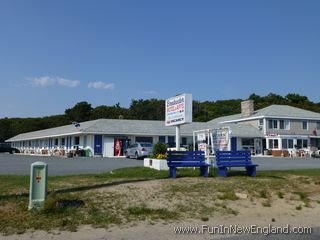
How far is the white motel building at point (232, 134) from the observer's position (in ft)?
145

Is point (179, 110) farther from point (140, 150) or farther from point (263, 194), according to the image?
point (140, 150)

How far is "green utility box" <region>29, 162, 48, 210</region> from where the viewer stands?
9219 millimetres

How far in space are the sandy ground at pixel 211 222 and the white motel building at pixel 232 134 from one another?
104 feet

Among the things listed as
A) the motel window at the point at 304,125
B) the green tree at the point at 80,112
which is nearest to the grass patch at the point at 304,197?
the motel window at the point at 304,125

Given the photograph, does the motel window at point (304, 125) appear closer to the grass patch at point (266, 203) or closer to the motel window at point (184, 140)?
the motel window at point (184, 140)

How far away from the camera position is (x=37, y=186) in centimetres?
938

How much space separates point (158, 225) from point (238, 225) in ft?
5.99

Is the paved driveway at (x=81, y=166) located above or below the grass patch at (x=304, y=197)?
above

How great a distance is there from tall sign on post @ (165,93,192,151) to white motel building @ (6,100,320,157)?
24357 millimetres

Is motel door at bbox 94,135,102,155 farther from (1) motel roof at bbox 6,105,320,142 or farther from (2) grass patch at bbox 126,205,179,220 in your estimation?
(2) grass patch at bbox 126,205,179,220

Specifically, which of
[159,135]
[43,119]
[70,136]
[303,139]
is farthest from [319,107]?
[43,119]

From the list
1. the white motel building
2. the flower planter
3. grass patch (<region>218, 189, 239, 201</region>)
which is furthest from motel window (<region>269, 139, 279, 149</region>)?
grass patch (<region>218, 189, 239, 201</region>)

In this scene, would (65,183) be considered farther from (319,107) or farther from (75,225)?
(319,107)

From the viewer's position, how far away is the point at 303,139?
5322 cm
